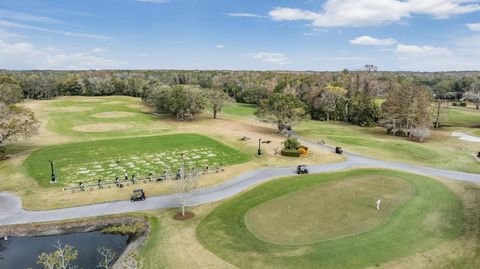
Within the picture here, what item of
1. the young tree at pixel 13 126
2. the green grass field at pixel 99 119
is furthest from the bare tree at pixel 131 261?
the green grass field at pixel 99 119

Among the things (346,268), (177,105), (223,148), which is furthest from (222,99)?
(346,268)

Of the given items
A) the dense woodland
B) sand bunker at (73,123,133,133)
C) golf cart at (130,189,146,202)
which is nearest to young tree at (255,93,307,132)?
the dense woodland

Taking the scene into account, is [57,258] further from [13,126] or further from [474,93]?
[474,93]

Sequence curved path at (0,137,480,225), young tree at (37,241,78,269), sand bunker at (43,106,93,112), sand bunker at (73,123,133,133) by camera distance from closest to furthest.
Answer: young tree at (37,241,78,269)
curved path at (0,137,480,225)
sand bunker at (73,123,133,133)
sand bunker at (43,106,93,112)

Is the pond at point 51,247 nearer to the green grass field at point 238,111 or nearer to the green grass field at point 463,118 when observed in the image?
the green grass field at point 238,111

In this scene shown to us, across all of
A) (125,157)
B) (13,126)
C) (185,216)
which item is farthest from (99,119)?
(185,216)

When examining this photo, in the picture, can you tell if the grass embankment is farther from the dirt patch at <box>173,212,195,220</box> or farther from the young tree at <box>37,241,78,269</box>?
the young tree at <box>37,241,78,269</box>

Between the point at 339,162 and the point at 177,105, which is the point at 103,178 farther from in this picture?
the point at 177,105
